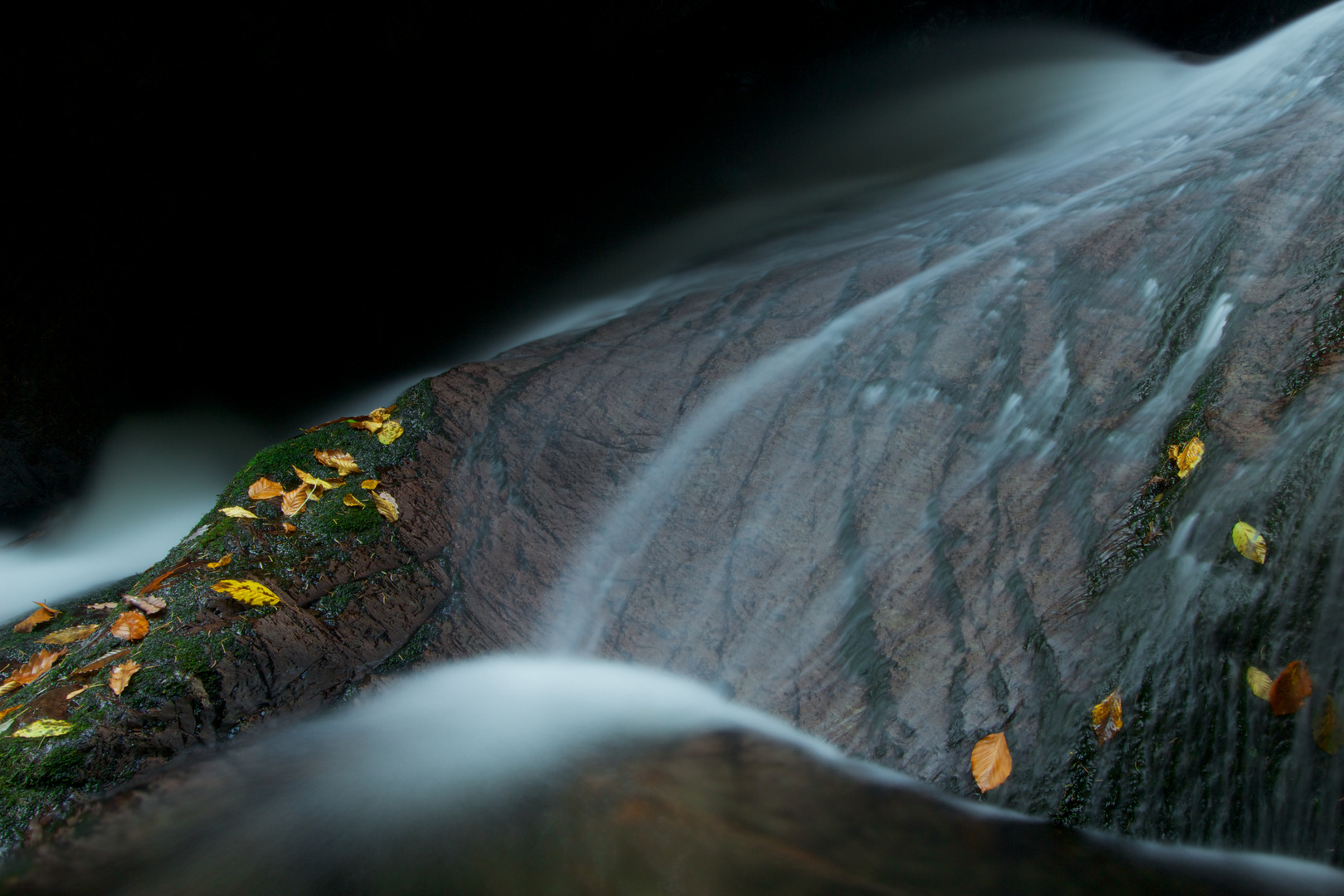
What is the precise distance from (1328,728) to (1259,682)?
170 mm

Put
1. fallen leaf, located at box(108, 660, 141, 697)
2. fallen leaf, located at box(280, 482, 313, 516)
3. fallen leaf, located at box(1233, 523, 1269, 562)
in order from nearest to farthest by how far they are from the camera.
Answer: fallen leaf, located at box(1233, 523, 1269, 562), fallen leaf, located at box(108, 660, 141, 697), fallen leaf, located at box(280, 482, 313, 516)

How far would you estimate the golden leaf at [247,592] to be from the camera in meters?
2.96

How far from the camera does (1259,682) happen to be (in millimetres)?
2090

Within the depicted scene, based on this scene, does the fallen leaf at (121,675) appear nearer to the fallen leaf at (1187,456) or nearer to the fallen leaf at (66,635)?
the fallen leaf at (66,635)

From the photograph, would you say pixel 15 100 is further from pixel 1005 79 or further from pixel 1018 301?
pixel 1005 79

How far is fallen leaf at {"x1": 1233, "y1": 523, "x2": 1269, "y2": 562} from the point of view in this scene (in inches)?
85.8

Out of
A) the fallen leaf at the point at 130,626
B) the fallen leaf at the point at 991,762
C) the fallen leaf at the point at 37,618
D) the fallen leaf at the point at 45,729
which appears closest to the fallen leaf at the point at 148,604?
the fallen leaf at the point at 130,626

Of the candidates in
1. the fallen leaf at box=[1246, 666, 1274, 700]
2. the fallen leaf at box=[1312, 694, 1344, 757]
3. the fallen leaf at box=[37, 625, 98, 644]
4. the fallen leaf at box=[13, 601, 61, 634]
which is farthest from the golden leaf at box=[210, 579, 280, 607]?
the fallen leaf at box=[1312, 694, 1344, 757]

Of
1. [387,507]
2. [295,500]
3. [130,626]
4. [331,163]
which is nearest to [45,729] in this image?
[130,626]

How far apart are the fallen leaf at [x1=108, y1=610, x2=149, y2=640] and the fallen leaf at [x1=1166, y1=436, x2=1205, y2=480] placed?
11.9 feet

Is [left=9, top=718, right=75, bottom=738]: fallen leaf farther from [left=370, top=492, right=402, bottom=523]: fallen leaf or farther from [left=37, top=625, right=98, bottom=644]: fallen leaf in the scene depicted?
[left=370, top=492, right=402, bottom=523]: fallen leaf

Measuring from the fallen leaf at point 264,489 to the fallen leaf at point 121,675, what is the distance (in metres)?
0.90

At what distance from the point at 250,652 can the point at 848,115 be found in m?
7.06

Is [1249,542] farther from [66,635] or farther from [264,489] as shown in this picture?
[66,635]
